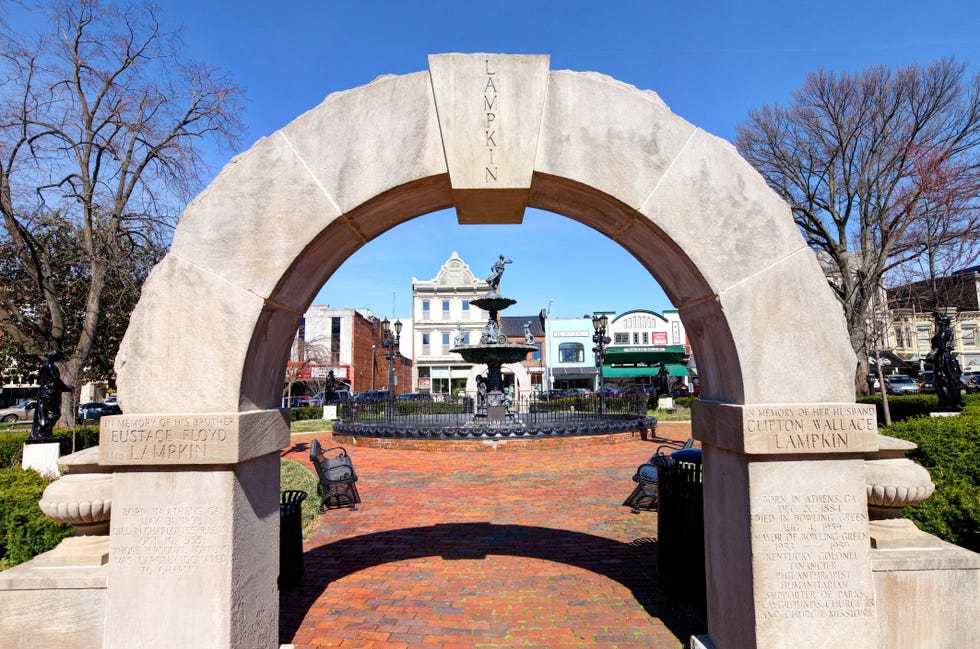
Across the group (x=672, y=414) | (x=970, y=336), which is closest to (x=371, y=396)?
(x=672, y=414)

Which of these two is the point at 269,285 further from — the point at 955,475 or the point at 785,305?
the point at 955,475

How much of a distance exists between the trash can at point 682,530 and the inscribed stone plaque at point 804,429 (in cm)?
156

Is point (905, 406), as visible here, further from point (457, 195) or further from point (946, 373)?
point (457, 195)

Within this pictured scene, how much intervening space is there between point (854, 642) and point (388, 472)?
1005 cm

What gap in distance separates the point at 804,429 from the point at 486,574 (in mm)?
3670

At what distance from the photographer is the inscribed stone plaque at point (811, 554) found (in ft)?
10.5

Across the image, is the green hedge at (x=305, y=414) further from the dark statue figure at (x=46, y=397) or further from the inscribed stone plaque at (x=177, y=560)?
the inscribed stone plaque at (x=177, y=560)

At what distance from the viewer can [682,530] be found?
Answer: 16.3 feet

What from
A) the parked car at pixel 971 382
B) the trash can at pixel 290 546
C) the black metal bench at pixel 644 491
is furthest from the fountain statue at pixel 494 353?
the parked car at pixel 971 382

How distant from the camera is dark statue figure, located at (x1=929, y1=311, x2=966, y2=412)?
12891mm

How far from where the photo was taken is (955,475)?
636 cm

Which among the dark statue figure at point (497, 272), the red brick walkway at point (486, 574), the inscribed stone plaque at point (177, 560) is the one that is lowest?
the red brick walkway at point (486, 574)

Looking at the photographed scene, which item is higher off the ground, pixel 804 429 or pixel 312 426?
pixel 804 429

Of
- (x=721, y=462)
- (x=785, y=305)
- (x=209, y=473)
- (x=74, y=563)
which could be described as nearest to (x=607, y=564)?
(x=721, y=462)
